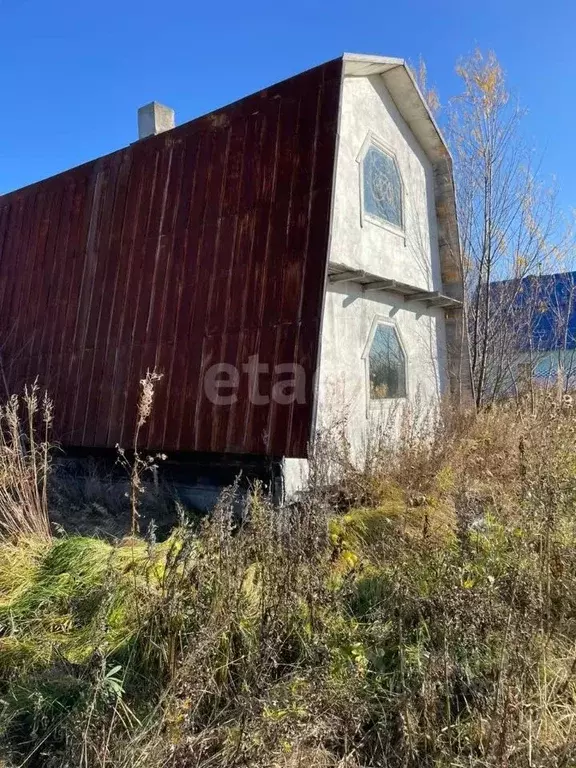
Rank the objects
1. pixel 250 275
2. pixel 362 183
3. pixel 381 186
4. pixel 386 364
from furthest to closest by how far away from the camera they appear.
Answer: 1. pixel 381 186
2. pixel 386 364
3. pixel 362 183
4. pixel 250 275

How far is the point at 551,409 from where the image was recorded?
182 inches

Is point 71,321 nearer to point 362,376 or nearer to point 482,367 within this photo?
point 362,376

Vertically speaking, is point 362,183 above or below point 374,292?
above

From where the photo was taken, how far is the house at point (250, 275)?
6535mm

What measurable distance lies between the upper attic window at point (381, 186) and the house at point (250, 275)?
0.04 m

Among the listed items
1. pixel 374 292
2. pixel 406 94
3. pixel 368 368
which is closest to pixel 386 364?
pixel 368 368

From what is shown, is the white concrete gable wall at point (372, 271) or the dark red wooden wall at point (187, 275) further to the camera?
the white concrete gable wall at point (372, 271)

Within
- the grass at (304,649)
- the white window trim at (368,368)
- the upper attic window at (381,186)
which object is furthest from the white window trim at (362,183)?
the grass at (304,649)

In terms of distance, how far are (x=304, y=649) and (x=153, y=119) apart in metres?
9.55

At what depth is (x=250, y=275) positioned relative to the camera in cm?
688

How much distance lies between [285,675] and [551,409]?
3.08 meters

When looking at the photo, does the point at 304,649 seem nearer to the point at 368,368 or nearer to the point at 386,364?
the point at 368,368

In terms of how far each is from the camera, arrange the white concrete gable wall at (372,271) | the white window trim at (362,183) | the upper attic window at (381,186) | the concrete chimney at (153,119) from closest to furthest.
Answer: the white concrete gable wall at (372,271), the white window trim at (362,183), the upper attic window at (381,186), the concrete chimney at (153,119)

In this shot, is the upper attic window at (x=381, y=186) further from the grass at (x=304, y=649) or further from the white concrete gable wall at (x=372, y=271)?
the grass at (x=304, y=649)
